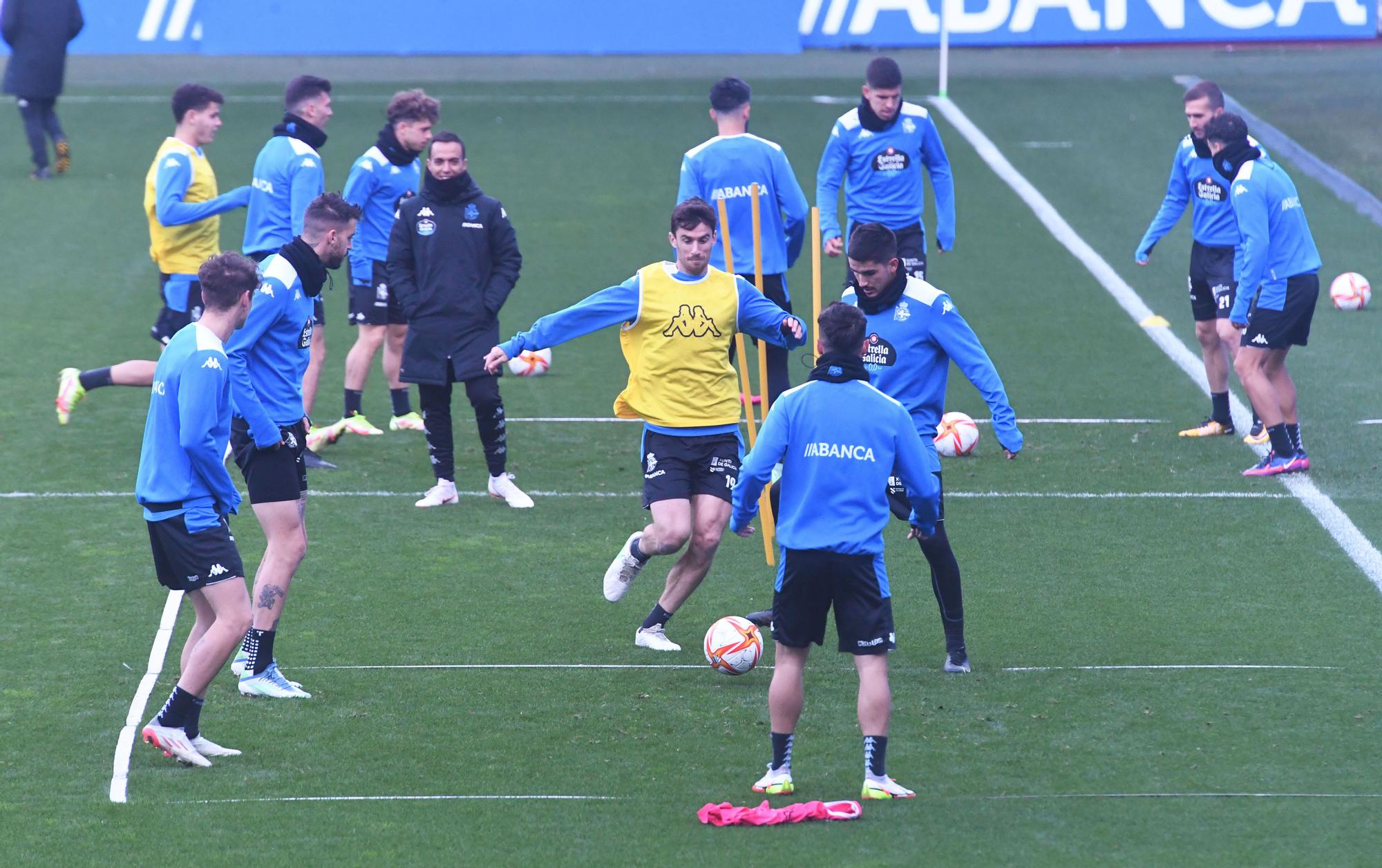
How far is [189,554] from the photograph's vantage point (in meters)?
6.93

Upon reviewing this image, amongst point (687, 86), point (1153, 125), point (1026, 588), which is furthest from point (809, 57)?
point (1026, 588)

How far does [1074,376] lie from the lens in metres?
14.0

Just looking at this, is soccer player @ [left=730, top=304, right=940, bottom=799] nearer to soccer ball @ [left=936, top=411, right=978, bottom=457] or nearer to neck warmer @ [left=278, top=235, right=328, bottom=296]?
neck warmer @ [left=278, top=235, right=328, bottom=296]

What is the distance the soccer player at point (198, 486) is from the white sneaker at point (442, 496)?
12.5 feet

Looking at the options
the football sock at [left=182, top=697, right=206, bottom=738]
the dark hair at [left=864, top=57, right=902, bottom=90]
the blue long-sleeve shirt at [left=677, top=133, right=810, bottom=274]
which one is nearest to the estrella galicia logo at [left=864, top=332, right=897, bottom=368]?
the football sock at [left=182, top=697, right=206, bottom=738]

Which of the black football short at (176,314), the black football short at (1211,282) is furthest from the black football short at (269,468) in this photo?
the black football short at (1211,282)

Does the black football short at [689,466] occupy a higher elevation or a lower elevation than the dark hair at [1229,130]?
lower

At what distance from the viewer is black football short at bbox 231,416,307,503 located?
307 inches

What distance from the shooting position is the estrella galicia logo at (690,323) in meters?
8.21

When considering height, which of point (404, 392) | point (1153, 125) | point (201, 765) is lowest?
point (201, 765)

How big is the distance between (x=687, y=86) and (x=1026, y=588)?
681 inches

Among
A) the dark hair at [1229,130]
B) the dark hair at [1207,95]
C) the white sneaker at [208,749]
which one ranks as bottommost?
the white sneaker at [208,749]

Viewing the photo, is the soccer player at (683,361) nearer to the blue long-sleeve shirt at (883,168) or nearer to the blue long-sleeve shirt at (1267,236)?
the blue long-sleeve shirt at (1267,236)

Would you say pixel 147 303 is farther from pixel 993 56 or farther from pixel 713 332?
pixel 993 56
